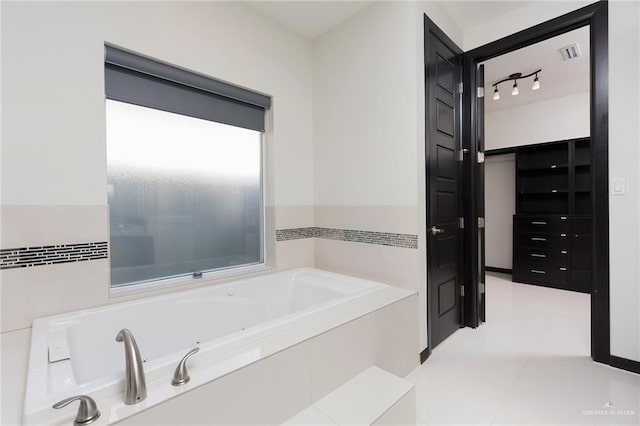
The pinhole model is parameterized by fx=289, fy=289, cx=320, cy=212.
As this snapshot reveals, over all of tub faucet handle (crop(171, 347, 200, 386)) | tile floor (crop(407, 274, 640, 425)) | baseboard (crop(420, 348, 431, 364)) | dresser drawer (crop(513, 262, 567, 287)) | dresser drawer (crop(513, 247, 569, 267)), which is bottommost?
tile floor (crop(407, 274, 640, 425))

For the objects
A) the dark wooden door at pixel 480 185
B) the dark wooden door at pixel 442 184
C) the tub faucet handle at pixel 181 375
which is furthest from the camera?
the dark wooden door at pixel 480 185

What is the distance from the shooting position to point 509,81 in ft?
11.3

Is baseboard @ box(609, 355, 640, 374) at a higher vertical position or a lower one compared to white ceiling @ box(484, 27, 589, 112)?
lower

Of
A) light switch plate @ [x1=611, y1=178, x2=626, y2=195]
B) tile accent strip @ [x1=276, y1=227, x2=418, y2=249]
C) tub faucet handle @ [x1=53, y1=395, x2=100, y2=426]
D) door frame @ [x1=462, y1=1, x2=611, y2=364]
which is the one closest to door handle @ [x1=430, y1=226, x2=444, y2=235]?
tile accent strip @ [x1=276, y1=227, x2=418, y2=249]

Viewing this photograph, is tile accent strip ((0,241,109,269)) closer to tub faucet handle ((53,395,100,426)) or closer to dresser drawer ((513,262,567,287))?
tub faucet handle ((53,395,100,426))

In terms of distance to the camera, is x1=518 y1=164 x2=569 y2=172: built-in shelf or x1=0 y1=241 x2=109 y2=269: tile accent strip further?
x1=518 y1=164 x2=569 y2=172: built-in shelf

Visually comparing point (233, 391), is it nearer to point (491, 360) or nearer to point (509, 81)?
point (491, 360)

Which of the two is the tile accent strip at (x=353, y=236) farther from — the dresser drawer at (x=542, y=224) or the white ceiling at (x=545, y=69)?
the dresser drawer at (x=542, y=224)

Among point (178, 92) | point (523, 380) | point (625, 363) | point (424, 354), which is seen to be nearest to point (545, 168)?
point (625, 363)

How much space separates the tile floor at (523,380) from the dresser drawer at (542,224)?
1.35 meters

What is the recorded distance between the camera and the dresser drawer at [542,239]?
3.62 m

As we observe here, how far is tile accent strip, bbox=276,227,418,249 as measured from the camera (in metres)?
2.08

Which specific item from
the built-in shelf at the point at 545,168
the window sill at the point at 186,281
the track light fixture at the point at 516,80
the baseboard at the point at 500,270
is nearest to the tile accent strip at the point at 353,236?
the window sill at the point at 186,281

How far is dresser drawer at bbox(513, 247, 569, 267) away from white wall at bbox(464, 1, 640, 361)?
80.0 inches
